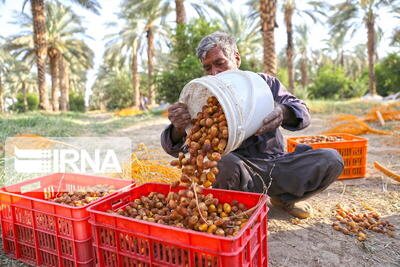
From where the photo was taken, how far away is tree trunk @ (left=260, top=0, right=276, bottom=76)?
9.63 meters

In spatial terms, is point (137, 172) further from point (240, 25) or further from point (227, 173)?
point (240, 25)

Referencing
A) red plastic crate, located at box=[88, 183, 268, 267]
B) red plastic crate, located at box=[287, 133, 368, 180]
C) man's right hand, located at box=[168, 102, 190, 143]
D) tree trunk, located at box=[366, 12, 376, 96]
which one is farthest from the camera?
tree trunk, located at box=[366, 12, 376, 96]

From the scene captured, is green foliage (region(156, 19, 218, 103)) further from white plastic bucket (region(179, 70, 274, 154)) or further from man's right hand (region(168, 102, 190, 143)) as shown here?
white plastic bucket (region(179, 70, 274, 154))

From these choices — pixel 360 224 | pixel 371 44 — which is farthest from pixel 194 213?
pixel 371 44

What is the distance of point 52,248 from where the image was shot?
166 centimetres

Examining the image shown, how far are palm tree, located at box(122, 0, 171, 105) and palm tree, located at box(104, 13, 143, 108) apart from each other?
36.7 inches

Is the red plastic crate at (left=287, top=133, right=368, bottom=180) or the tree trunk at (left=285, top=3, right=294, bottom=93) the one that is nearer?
the red plastic crate at (left=287, top=133, right=368, bottom=180)

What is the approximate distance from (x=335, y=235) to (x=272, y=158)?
2.27ft

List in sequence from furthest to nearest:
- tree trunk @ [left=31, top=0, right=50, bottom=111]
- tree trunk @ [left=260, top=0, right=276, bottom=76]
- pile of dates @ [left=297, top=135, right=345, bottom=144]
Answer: tree trunk @ [left=31, top=0, right=50, bottom=111], tree trunk @ [left=260, top=0, right=276, bottom=76], pile of dates @ [left=297, top=135, right=345, bottom=144]

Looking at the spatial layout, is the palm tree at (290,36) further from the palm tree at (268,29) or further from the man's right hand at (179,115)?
the man's right hand at (179,115)

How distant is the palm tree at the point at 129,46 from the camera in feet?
69.9

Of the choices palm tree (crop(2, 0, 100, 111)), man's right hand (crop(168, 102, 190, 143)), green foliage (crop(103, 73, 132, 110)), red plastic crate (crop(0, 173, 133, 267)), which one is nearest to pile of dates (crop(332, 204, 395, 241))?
man's right hand (crop(168, 102, 190, 143))

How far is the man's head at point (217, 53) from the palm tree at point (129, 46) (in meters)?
20.0

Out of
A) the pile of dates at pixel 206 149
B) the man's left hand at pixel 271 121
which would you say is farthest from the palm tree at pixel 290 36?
the pile of dates at pixel 206 149
